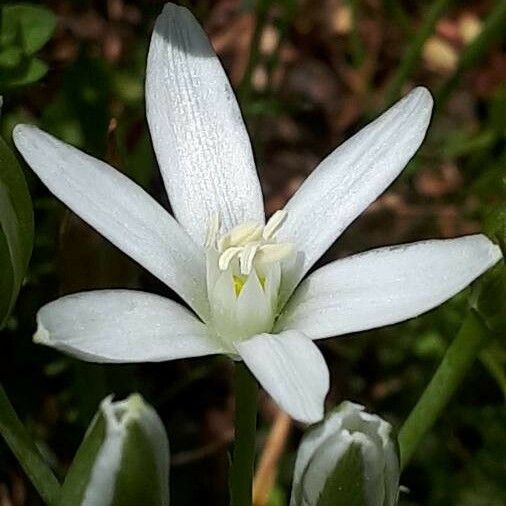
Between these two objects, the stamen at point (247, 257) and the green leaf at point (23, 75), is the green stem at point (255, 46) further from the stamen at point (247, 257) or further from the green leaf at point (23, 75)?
the stamen at point (247, 257)

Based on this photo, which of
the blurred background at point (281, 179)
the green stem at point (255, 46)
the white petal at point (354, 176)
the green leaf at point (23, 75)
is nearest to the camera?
the white petal at point (354, 176)

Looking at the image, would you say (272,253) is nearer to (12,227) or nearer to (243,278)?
(243,278)

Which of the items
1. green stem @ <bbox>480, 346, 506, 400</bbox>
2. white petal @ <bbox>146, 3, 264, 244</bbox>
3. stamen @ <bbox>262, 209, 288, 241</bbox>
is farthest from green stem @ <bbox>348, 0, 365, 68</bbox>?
stamen @ <bbox>262, 209, 288, 241</bbox>

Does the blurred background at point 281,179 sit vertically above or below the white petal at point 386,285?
below

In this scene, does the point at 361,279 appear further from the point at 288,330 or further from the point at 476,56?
the point at 476,56

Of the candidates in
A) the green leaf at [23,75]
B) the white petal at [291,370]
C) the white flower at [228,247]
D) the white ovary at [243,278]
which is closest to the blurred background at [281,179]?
the green leaf at [23,75]

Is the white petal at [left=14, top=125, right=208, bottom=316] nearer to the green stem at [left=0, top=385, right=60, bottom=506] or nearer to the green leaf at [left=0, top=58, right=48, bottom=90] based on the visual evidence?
the green stem at [left=0, top=385, right=60, bottom=506]

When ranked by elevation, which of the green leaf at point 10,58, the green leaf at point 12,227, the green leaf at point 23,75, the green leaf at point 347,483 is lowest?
the green leaf at point 347,483

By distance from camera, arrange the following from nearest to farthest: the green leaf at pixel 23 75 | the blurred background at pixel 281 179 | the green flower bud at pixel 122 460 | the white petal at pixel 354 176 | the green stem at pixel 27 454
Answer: the green flower bud at pixel 122 460 < the green stem at pixel 27 454 < the white petal at pixel 354 176 < the green leaf at pixel 23 75 < the blurred background at pixel 281 179

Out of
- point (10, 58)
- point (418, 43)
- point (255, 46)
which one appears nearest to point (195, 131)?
point (10, 58)
